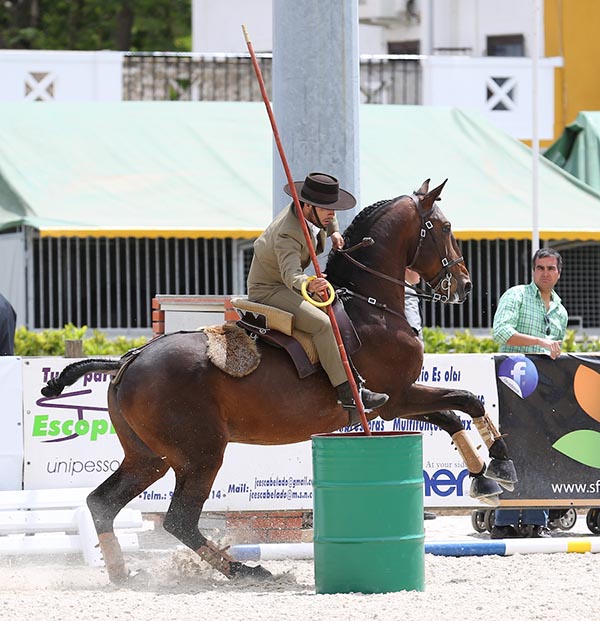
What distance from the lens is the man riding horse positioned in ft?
27.5

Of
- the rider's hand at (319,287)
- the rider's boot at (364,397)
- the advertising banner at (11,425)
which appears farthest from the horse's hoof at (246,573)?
the advertising banner at (11,425)

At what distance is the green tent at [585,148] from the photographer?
21328 mm

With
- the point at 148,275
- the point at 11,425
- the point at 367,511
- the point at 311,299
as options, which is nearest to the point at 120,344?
the point at 148,275

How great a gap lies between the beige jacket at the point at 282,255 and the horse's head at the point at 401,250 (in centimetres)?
25

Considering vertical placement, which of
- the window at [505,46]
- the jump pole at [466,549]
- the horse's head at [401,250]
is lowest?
the jump pole at [466,549]

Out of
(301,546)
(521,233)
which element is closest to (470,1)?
(521,233)

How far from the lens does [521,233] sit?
18828 mm

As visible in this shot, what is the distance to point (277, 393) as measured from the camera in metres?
8.53

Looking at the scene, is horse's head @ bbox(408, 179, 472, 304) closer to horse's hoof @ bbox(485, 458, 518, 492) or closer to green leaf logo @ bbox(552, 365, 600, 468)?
horse's hoof @ bbox(485, 458, 518, 492)

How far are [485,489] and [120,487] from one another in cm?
238

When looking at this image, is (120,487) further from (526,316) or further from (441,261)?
(526,316)

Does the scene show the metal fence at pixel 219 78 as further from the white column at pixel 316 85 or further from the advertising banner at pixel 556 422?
the advertising banner at pixel 556 422

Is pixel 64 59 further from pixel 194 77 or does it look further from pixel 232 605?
pixel 232 605

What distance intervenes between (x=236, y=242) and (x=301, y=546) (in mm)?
11099
